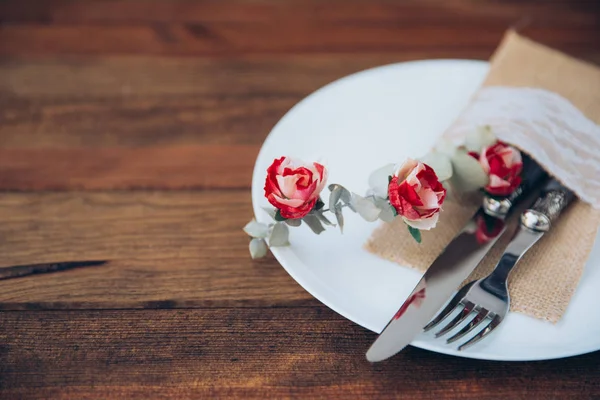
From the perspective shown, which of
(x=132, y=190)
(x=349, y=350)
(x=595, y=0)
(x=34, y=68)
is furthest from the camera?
(x=595, y=0)

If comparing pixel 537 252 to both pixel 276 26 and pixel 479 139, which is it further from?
pixel 276 26

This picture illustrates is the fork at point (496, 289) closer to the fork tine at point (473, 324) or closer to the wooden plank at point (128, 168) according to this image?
the fork tine at point (473, 324)

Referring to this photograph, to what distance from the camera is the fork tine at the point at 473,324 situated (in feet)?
1.21

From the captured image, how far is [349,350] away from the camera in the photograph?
390mm

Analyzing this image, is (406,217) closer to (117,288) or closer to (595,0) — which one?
(117,288)

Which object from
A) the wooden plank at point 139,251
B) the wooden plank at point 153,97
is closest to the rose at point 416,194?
the wooden plank at point 139,251

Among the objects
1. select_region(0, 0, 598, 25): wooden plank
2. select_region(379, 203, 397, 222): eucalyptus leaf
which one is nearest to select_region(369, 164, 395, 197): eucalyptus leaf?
select_region(379, 203, 397, 222): eucalyptus leaf

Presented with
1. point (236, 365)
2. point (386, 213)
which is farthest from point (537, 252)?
point (236, 365)

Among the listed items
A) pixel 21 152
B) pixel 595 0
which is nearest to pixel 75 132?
pixel 21 152

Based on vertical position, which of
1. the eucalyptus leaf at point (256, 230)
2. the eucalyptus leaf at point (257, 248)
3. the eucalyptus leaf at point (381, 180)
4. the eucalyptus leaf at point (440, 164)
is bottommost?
the eucalyptus leaf at point (257, 248)

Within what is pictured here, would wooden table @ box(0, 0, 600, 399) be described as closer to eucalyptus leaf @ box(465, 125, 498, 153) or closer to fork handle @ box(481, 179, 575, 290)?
fork handle @ box(481, 179, 575, 290)

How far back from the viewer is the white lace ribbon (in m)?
0.47

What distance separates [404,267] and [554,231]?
12 cm

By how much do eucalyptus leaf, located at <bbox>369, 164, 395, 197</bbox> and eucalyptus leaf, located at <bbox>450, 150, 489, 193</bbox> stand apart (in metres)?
0.06
